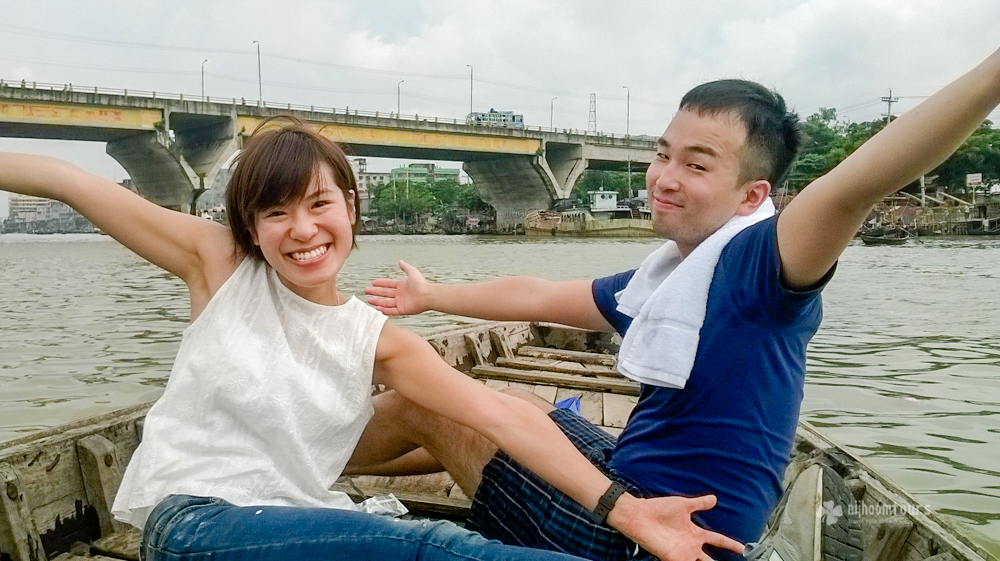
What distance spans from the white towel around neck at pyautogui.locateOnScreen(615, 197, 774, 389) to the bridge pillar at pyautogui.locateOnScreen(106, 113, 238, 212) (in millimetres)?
34112

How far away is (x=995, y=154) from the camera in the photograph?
4581 cm

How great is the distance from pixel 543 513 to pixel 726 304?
741 mm

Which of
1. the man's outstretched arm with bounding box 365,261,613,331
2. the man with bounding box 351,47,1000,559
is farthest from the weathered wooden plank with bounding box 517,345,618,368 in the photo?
the man with bounding box 351,47,1000,559

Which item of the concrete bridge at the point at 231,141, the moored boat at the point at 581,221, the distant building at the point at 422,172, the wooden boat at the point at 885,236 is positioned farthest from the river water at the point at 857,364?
the distant building at the point at 422,172

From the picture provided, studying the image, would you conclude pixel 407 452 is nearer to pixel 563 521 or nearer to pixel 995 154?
pixel 563 521

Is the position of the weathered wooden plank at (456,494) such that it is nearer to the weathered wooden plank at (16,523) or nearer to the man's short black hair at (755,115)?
the weathered wooden plank at (16,523)

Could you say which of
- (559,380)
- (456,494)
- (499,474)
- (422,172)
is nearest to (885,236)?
(559,380)

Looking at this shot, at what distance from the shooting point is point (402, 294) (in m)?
2.78

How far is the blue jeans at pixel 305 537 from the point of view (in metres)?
1.57

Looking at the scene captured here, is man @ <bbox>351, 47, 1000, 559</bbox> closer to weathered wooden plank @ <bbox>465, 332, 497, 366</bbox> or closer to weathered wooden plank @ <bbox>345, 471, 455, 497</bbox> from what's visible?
weathered wooden plank @ <bbox>345, 471, 455, 497</bbox>

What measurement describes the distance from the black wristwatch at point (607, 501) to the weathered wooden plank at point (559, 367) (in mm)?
3824

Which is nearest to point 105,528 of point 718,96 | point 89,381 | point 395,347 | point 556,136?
point 395,347

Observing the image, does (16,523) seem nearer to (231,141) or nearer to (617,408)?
(617,408)

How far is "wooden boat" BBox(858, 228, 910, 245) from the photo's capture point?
34.3 metres
